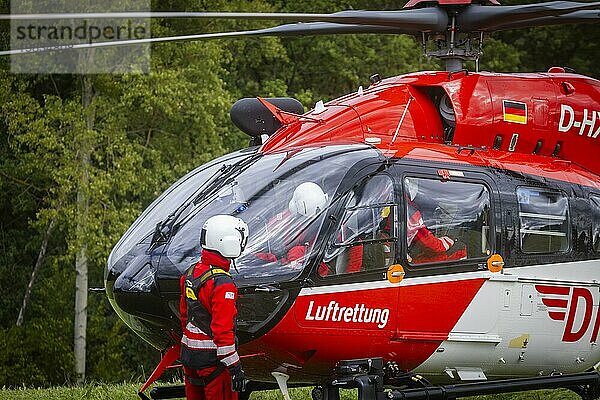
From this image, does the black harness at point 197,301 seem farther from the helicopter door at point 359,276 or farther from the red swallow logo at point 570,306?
the red swallow logo at point 570,306

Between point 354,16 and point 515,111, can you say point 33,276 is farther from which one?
point 354,16

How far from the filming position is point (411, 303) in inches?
327

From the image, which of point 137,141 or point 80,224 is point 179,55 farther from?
point 80,224

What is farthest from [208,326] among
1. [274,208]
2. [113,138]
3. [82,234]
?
[113,138]

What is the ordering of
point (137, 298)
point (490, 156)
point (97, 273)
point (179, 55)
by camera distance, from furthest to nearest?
point (97, 273)
point (179, 55)
point (490, 156)
point (137, 298)

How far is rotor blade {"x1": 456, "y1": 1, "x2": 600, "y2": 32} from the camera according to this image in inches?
335

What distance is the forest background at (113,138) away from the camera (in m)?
23.4

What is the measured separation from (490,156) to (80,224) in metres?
15.3

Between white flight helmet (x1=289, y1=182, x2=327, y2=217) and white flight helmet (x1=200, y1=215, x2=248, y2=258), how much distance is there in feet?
1.46

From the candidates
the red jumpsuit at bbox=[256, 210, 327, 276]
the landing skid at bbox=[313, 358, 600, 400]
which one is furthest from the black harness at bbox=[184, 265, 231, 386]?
the landing skid at bbox=[313, 358, 600, 400]

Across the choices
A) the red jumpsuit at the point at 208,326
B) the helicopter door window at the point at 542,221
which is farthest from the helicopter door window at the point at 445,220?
the red jumpsuit at the point at 208,326

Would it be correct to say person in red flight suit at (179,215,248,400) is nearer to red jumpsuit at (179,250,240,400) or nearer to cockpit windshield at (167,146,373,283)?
red jumpsuit at (179,250,240,400)

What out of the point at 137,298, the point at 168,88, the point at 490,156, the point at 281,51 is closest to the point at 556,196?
the point at 490,156

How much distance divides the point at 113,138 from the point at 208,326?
16663 mm
